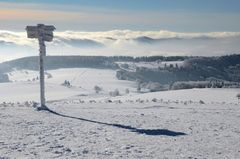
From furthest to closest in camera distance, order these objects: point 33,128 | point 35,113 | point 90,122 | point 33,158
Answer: point 35,113, point 90,122, point 33,128, point 33,158

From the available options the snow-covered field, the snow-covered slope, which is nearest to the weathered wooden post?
the snow-covered field

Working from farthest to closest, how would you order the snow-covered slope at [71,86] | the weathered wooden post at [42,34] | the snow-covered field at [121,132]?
the snow-covered slope at [71,86]
the weathered wooden post at [42,34]
the snow-covered field at [121,132]

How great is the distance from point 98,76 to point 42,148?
181460mm

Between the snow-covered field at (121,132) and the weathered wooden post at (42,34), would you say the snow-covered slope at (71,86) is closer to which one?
the weathered wooden post at (42,34)

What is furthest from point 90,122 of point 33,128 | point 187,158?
point 187,158

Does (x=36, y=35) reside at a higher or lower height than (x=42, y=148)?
higher

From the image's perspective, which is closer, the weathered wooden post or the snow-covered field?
the snow-covered field

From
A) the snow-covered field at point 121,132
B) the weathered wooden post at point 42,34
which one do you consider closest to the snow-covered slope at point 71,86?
the weathered wooden post at point 42,34

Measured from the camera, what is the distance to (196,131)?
22516 mm

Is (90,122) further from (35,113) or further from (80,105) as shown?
(80,105)

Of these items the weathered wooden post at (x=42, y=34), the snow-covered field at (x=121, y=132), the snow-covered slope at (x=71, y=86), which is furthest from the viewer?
the snow-covered slope at (x=71, y=86)

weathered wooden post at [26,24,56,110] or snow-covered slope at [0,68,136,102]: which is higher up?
weathered wooden post at [26,24,56,110]

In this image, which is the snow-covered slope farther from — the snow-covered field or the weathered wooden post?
the snow-covered field

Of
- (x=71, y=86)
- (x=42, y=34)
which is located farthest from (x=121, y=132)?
(x=71, y=86)
